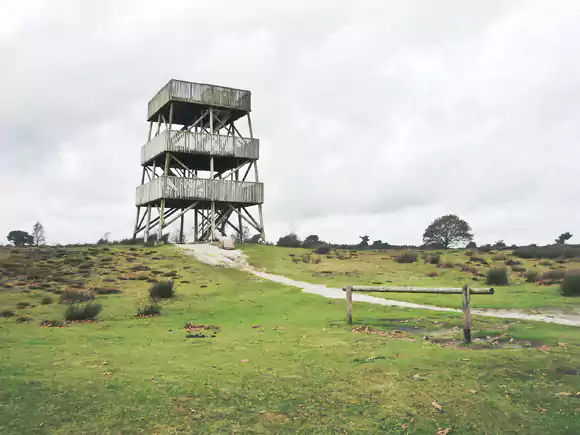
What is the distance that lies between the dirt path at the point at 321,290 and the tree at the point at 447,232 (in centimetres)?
4417

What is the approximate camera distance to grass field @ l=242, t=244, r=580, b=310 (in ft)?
66.1

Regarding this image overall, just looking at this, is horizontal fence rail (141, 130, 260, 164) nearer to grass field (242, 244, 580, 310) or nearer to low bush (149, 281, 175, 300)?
grass field (242, 244, 580, 310)

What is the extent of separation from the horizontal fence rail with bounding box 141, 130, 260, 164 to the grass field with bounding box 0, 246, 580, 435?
98.7 feet

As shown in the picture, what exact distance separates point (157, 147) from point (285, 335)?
122ft

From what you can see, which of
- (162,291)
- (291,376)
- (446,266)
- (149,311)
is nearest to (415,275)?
(446,266)

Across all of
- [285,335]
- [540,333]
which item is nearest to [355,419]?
[285,335]

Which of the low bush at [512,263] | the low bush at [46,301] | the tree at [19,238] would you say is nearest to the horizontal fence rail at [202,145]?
the low bush at [512,263]

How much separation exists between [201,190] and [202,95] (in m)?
9.64

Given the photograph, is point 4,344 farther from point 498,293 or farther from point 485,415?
point 498,293

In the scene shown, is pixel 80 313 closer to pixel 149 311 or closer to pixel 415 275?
pixel 149 311

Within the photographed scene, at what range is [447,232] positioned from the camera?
76.6 meters

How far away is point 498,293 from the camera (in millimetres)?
22641

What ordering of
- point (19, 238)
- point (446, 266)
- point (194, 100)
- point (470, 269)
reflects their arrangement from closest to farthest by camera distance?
1. point (470, 269)
2. point (446, 266)
3. point (194, 100)
4. point (19, 238)

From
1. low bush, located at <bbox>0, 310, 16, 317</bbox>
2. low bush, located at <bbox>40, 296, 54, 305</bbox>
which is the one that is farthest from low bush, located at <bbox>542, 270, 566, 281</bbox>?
low bush, located at <bbox>0, 310, 16, 317</bbox>
